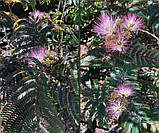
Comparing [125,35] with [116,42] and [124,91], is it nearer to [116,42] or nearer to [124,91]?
[116,42]

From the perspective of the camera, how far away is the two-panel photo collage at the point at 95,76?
428 mm

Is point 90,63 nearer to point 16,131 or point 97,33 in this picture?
point 97,33

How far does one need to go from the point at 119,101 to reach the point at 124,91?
5 cm

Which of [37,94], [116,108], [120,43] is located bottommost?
[116,108]

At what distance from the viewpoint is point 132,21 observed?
1.38ft

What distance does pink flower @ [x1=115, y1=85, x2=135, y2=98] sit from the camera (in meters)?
0.68

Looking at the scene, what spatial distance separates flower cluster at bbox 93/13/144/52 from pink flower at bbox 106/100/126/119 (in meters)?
0.29

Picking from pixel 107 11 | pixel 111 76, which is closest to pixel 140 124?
pixel 111 76

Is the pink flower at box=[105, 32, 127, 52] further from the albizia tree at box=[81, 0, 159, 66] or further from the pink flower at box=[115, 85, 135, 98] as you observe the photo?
the pink flower at box=[115, 85, 135, 98]

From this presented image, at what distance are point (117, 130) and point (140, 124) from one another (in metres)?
0.15

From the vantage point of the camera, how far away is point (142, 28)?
1.41 feet

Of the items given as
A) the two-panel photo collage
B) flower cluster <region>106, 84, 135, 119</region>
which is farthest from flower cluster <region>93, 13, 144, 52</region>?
flower cluster <region>106, 84, 135, 119</region>

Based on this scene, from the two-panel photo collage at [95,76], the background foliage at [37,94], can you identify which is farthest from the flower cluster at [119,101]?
the background foliage at [37,94]

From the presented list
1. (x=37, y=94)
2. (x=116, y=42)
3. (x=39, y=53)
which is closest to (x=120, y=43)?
(x=116, y=42)
